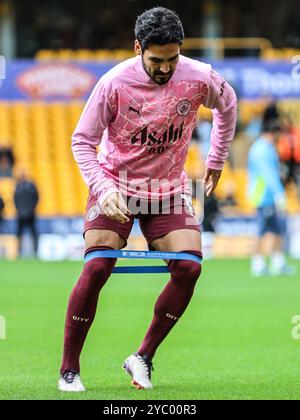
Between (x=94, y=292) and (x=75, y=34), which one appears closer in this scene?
(x=94, y=292)

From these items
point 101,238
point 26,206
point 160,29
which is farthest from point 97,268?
point 26,206

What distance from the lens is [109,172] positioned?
7.74 m

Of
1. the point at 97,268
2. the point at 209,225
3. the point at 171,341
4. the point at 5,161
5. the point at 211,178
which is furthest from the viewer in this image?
the point at 5,161

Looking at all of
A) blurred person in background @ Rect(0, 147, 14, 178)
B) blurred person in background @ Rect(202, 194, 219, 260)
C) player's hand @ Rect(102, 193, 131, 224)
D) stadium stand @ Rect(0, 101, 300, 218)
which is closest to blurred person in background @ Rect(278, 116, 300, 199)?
stadium stand @ Rect(0, 101, 300, 218)

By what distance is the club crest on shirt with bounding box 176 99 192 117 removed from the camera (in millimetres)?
7577

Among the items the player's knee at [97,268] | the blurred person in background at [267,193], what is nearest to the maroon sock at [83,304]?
the player's knee at [97,268]

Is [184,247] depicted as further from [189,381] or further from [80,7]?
[80,7]

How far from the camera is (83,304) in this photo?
298 inches

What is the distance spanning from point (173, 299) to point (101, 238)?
0.65m

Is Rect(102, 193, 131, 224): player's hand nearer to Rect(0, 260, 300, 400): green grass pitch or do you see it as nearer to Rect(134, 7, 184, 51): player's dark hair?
Rect(134, 7, 184, 51): player's dark hair

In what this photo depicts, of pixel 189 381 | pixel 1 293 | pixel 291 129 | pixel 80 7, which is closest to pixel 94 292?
pixel 189 381

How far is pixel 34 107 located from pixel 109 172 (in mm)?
25012

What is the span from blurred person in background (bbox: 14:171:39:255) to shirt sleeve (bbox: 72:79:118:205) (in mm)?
18482

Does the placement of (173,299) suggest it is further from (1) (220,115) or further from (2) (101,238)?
(1) (220,115)
